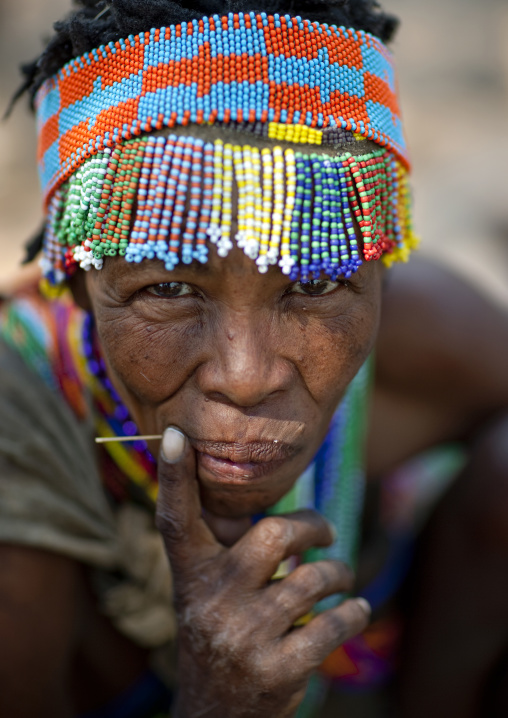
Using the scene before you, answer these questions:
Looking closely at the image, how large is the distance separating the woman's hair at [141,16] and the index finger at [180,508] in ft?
2.79

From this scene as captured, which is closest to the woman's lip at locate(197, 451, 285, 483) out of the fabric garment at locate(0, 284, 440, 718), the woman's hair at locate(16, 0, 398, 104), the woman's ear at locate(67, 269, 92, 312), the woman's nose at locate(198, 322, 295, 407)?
the woman's nose at locate(198, 322, 295, 407)

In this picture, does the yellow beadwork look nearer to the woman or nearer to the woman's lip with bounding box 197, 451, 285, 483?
the woman

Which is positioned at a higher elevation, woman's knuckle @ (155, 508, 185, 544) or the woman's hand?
woman's knuckle @ (155, 508, 185, 544)

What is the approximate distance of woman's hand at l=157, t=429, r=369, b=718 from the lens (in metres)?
1.69

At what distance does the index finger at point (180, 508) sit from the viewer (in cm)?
159

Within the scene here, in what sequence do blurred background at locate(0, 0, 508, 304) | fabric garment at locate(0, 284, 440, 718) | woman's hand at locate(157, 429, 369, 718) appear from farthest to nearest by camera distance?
blurred background at locate(0, 0, 508, 304)
fabric garment at locate(0, 284, 440, 718)
woman's hand at locate(157, 429, 369, 718)

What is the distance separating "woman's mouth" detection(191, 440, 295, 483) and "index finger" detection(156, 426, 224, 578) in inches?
1.5

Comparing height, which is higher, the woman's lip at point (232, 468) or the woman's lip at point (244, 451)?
the woman's lip at point (244, 451)

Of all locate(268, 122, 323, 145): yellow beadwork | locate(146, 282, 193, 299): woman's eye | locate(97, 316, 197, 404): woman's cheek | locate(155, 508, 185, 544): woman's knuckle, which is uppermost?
locate(268, 122, 323, 145): yellow beadwork

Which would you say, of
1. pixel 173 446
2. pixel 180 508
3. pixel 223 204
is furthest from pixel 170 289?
pixel 180 508

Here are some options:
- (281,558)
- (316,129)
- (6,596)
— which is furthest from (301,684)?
(316,129)

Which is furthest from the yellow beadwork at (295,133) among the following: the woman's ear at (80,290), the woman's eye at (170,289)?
the woman's ear at (80,290)

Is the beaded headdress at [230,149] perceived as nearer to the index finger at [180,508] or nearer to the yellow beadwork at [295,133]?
the yellow beadwork at [295,133]

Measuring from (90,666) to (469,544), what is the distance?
4.29 feet
